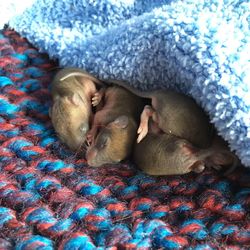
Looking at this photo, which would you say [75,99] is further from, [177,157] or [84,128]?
[177,157]

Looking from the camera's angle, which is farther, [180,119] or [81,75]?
[81,75]

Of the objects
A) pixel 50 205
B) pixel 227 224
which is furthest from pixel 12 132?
pixel 227 224

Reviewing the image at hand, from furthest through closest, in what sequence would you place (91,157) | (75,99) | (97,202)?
(75,99) < (91,157) < (97,202)

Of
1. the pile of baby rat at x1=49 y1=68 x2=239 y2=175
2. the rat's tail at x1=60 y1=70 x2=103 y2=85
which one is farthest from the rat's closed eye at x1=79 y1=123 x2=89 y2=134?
the rat's tail at x1=60 y1=70 x2=103 y2=85

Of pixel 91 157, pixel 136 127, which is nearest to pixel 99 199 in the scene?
pixel 91 157

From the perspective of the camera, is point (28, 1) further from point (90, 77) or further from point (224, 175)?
point (224, 175)

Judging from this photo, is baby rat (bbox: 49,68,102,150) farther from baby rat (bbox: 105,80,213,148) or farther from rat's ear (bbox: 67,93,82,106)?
baby rat (bbox: 105,80,213,148)

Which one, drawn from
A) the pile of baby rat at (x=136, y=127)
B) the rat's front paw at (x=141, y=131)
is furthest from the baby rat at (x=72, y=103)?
the rat's front paw at (x=141, y=131)

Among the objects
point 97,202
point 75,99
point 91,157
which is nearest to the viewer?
point 97,202
